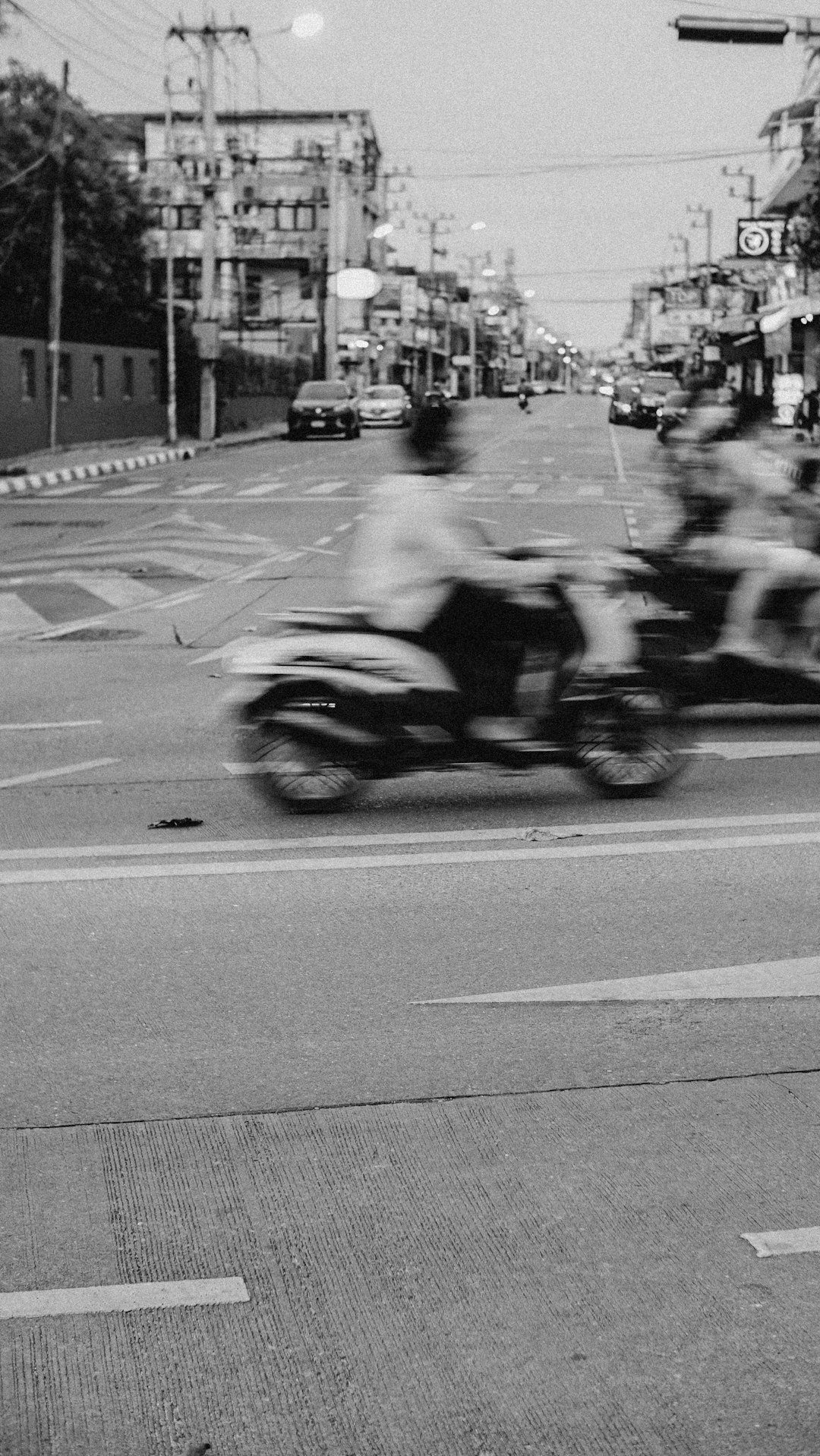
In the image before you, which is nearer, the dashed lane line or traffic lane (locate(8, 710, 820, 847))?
the dashed lane line

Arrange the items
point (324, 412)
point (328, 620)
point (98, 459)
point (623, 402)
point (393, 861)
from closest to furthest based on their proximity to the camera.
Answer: point (393, 861), point (328, 620), point (98, 459), point (324, 412), point (623, 402)

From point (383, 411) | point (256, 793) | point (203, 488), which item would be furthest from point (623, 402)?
point (256, 793)

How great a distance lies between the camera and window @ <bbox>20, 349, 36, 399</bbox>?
43812mm

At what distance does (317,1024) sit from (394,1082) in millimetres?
562

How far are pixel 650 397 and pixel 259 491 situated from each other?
98.9 feet

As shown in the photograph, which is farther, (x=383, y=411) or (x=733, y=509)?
(x=383, y=411)

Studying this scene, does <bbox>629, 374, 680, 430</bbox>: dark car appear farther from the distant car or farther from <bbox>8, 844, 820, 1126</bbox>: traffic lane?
<bbox>8, 844, 820, 1126</bbox>: traffic lane

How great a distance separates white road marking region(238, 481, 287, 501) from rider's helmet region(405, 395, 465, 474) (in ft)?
75.0

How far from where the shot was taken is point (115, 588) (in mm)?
19609

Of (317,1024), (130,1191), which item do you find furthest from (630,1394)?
(317,1024)

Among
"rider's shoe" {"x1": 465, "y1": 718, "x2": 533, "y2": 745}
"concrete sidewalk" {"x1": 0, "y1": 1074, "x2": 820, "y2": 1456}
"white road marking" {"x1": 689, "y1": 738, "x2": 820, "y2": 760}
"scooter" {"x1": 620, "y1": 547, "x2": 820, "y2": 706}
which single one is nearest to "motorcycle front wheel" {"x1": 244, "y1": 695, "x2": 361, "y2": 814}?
"rider's shoe" {"x1": 465, "y1": 718, "x2": 533, "y2": 745}

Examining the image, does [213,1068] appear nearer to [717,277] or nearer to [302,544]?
[302,544]

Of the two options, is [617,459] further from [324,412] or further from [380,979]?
[380,979]

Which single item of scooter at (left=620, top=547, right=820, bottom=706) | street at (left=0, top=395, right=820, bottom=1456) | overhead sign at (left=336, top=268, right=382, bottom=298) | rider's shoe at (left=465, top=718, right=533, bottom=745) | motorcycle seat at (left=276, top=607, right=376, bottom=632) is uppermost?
overhead sign at (left=336, top=268, right=382, bottom=298)
